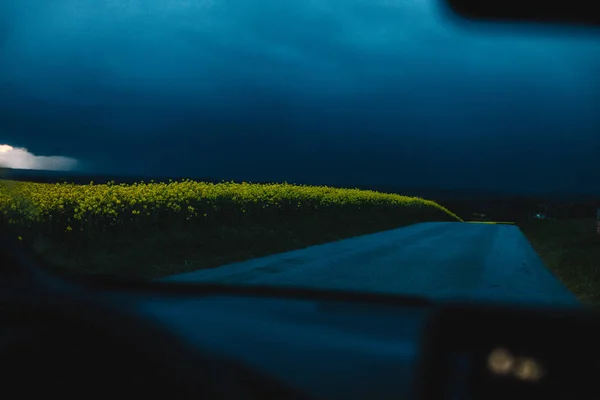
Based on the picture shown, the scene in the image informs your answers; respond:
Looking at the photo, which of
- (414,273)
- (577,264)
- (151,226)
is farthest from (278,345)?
(151,226)

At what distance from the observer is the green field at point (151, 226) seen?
12.1 meters

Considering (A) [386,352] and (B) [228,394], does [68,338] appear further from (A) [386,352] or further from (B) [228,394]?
(A) [386,352]

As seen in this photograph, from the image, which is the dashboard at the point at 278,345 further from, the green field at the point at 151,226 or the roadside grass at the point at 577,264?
the green field at the point at 151,226

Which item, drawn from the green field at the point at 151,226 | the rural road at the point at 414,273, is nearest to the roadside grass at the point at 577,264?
the rural road at the point at 414,273

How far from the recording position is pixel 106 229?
14.3m

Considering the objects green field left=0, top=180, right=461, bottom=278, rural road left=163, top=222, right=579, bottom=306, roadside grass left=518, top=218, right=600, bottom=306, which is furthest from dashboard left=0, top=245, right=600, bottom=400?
green field left=0, top=180, right=461, bottom=278

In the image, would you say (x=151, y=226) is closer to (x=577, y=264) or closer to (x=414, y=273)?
(x=414, y=273)

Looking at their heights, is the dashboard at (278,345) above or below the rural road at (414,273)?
above

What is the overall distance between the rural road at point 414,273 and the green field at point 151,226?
136cm

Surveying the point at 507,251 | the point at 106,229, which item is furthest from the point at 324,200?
the point at 106,229

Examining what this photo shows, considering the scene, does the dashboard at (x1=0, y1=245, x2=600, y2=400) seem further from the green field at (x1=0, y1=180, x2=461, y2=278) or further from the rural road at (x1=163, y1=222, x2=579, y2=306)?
the green field at (x1=0, y1=180, x2=461, y2=278)

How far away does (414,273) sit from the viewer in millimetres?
10719

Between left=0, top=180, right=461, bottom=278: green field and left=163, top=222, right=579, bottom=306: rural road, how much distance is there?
1.36m

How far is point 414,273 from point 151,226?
8073 millimetres
